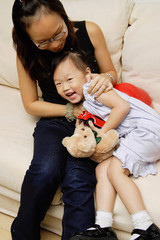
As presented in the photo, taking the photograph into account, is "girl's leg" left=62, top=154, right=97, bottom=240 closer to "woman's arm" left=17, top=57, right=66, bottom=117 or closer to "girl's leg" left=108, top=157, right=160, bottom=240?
"girl's leg" left=108, top=157, right=160, bottom=240

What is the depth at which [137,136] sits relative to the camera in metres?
1.10

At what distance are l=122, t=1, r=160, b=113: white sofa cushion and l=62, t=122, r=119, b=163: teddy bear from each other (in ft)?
1.50

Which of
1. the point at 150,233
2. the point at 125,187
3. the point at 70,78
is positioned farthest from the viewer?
the point at 70,78

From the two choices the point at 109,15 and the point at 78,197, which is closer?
the point at 78,197

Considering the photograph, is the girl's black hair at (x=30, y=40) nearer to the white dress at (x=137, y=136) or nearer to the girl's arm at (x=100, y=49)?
the girl's arm at (x=100, y=49)

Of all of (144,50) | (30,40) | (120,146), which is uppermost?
(30,40)

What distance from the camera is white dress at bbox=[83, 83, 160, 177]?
107 centimetres

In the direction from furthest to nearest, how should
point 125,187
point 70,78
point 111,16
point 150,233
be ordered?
point 111,16 < point 70,78 < point 125,187 < point 150,233

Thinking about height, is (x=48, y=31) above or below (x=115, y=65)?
above

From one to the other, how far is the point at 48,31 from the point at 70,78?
0.24m

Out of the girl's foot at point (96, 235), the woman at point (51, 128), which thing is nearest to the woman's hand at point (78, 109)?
the woman at point (51, 128)

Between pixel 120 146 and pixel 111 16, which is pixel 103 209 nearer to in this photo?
pixel 120 146

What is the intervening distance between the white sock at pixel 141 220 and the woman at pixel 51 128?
183 mm

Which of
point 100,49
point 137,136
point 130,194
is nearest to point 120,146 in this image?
point 137,136
